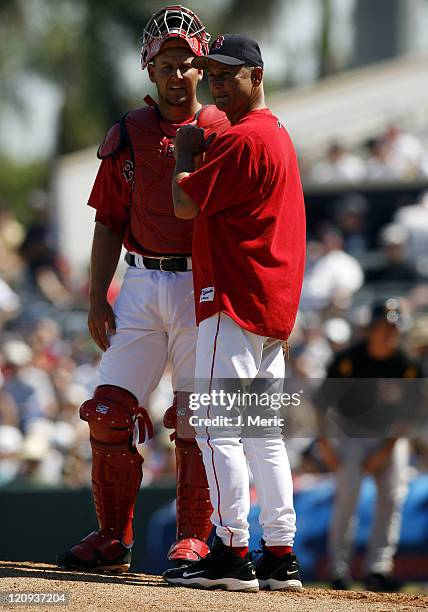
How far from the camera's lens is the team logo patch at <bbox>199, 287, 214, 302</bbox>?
18.5 ft

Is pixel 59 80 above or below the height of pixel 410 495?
above

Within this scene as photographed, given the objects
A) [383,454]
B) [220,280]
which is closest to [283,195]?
[220,280]

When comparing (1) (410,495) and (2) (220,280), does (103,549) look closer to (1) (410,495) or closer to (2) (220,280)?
(2) (220,280)

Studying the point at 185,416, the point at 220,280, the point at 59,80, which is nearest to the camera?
the point at 220,280

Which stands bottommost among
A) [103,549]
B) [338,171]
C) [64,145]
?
[103,549]

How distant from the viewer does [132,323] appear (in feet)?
20.4

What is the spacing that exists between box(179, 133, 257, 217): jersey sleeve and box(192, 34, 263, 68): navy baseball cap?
0.34 metres

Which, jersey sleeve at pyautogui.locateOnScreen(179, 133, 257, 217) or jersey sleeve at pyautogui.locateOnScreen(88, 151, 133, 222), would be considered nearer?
jersey sleeve at pyautogui.locateOnScreen(179, 133, 257, 217)

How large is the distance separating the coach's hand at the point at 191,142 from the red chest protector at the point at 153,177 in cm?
41

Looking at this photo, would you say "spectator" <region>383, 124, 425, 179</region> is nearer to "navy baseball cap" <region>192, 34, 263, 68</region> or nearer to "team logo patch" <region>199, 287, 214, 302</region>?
"navy baseball cap" <region>192, 34, 263, 68</region>

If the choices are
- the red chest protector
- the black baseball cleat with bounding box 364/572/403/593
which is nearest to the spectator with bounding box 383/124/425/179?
the black baseball cleat with bounding box 364/572/403/593

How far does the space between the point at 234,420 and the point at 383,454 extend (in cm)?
415

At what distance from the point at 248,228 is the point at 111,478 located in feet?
4.79

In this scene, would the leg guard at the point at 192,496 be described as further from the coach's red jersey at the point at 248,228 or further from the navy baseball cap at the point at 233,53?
the navy baseball cap at the point at 233,53
